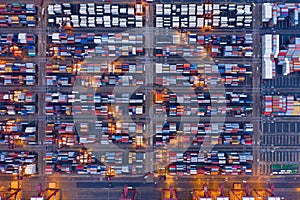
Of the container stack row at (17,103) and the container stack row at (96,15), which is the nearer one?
the container stack row at (96,15)

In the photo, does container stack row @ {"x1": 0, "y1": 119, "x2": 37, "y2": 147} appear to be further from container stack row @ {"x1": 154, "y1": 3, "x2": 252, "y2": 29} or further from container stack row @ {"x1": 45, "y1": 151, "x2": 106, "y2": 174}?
container stack row @ {"x1": 154, "y1": 3, "x2": 252, "y2": 29}

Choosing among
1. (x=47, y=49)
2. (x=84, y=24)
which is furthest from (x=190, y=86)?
(x=47, y=49)

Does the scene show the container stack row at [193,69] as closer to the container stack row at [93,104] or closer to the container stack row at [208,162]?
the container stack row at [93,104]

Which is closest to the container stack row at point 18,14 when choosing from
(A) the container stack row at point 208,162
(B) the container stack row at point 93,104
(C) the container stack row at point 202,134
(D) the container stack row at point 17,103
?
(D) the container stack row at point 17,103

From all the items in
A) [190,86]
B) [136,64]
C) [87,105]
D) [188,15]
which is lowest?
[87,105]

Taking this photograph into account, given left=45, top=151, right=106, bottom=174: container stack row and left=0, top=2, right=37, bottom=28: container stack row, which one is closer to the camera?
left=0, top=2, right=37, bottom=28: container stack row

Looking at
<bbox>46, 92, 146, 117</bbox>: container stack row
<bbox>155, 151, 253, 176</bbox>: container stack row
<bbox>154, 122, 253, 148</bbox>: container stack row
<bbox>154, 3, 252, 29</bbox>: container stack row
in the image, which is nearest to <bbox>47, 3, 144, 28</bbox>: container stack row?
<bbox>154, 3, 252, 29</bbox>: container stack row

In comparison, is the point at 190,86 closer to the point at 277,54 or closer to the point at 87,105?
the point at 277,54

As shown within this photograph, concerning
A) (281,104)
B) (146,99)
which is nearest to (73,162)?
(146,99)

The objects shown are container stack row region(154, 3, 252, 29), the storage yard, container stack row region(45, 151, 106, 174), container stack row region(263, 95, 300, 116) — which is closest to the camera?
container stack row region(154, 3, 252, 29)
